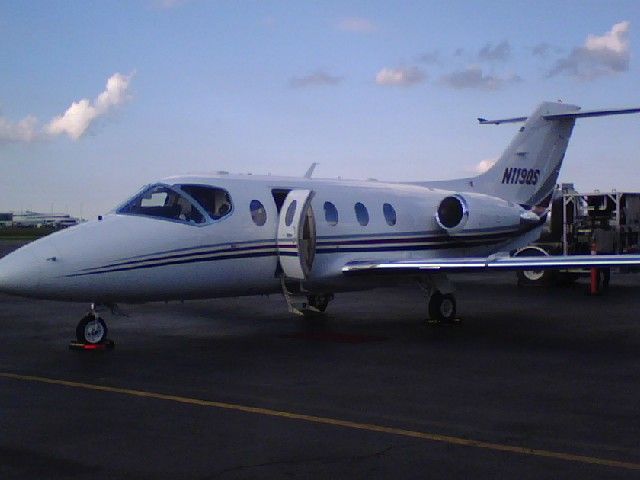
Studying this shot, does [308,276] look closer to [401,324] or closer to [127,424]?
[401,324]

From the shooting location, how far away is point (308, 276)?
1484 cm

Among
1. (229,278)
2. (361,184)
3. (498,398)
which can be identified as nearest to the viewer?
(498,398)

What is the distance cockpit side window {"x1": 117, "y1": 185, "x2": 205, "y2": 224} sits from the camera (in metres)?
13.0

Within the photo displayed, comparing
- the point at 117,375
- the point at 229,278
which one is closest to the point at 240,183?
the point at 229,278

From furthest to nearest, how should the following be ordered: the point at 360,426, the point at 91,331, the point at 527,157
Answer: the point at 527,157 < the point at 91,331 < the point at 360,426

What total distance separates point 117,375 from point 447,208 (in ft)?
31.8

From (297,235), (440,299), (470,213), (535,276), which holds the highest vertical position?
(470,213)

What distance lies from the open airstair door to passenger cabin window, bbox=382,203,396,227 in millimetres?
2488

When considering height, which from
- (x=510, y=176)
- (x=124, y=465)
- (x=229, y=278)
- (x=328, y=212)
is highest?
(x=510, y=176)

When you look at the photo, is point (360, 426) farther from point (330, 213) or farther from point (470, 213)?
point (470, 213)

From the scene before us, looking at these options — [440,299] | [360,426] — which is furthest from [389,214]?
[360,426]

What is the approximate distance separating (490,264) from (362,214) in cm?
310

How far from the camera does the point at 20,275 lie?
1138cm

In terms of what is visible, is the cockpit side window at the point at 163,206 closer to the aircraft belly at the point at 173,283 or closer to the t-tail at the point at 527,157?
the aircraft belly at the point at 173,283
